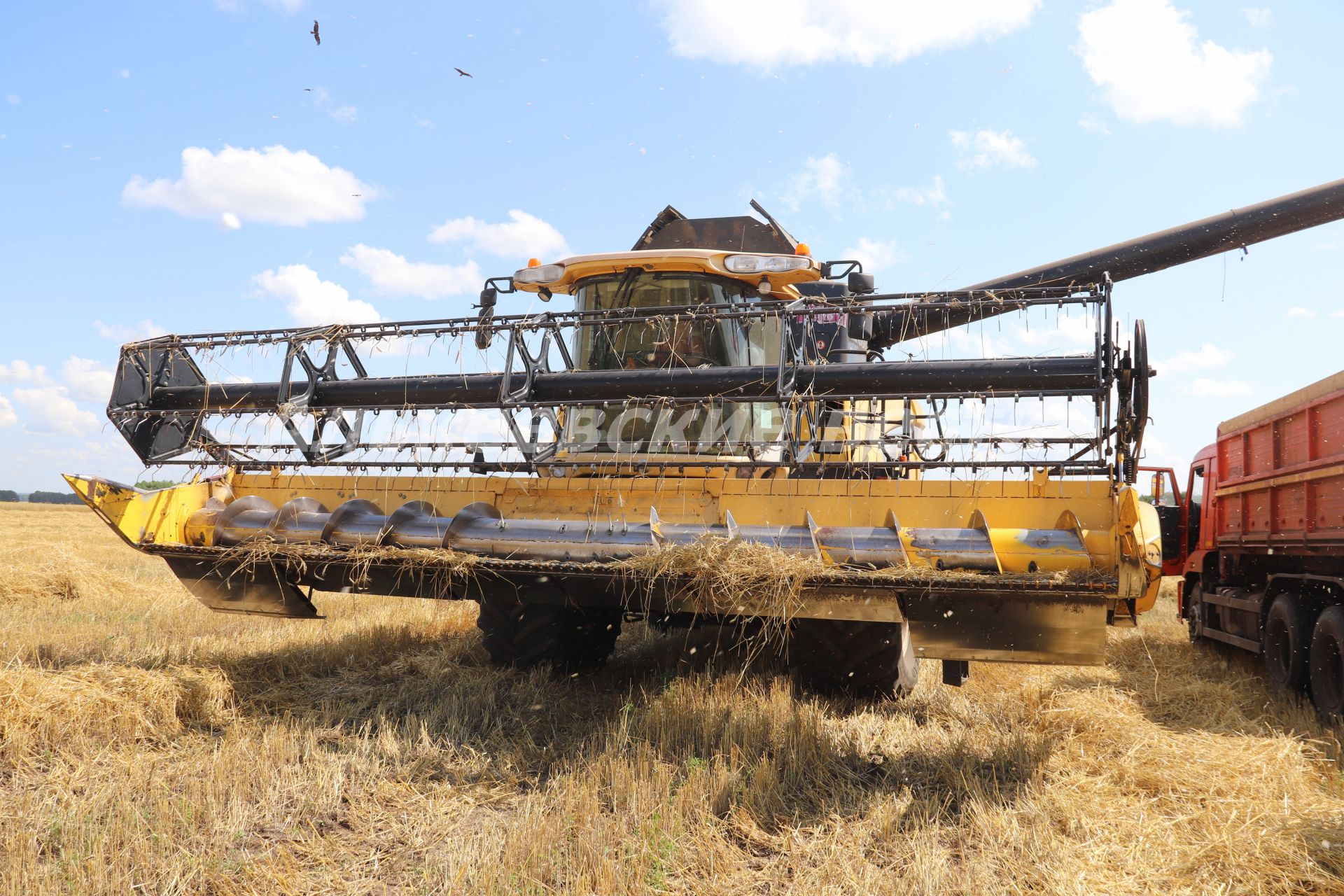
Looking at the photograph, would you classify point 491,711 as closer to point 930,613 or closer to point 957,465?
point 930,613

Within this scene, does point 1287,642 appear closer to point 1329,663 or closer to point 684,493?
point 1329,663

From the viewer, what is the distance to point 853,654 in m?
4.70

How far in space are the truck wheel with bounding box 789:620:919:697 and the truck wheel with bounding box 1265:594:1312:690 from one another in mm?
3394

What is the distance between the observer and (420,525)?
4.51 meters

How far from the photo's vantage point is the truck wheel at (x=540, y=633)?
5.43 metres

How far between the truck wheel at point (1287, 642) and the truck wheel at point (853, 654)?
11.1 ft

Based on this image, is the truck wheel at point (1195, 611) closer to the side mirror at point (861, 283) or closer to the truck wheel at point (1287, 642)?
the truck wheel at point (1287, 642)

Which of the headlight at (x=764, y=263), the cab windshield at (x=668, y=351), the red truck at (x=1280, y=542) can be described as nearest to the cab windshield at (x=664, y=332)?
the cab windshield at (x=668, y=351)

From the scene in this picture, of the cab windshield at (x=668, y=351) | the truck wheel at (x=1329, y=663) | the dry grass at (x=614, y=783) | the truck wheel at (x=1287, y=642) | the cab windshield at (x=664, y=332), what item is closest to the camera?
the dry grass at (x=614, y=783)

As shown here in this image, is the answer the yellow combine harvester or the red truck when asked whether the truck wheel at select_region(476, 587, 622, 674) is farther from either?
the red truck

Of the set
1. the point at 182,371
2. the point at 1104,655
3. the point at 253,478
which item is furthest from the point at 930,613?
the point at 182,371

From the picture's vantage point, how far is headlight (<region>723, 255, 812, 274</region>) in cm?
539

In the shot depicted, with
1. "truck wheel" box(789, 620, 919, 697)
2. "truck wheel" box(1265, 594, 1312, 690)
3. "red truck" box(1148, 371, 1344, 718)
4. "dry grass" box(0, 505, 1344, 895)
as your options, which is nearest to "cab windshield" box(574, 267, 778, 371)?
"truck wheel" box(789, 620, 919, 697)

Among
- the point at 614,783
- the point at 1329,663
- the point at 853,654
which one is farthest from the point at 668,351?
the point at 1329,663
